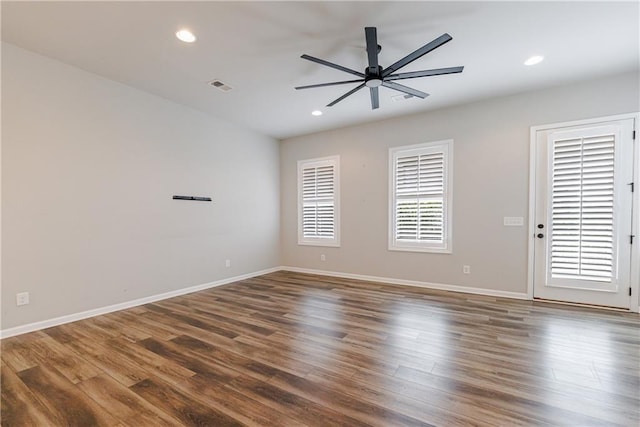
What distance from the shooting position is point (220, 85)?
3.63 metres

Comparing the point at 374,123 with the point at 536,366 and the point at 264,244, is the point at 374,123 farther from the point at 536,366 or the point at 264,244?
the point at 536,366

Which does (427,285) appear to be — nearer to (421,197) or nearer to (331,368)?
(421,197)

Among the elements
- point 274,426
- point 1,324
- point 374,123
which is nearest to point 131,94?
point 1,324

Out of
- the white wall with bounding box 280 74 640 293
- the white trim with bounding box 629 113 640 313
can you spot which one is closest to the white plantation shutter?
the white trim with bounding box 629 113 640 313

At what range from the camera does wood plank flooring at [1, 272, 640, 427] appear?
167cm

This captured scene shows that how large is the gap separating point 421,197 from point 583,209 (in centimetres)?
200

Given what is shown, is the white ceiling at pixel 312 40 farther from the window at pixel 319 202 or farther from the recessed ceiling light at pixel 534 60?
the window at pixel 319 202

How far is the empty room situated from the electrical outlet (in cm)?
1

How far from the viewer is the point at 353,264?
208 inches

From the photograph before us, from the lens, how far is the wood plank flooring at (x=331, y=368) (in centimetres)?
167

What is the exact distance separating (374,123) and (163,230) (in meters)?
3.92

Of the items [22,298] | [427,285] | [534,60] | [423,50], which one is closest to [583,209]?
[534,60]

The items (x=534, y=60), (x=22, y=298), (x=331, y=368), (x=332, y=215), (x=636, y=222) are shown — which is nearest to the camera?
(x=331, y=368)

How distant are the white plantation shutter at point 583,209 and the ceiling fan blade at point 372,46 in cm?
295
